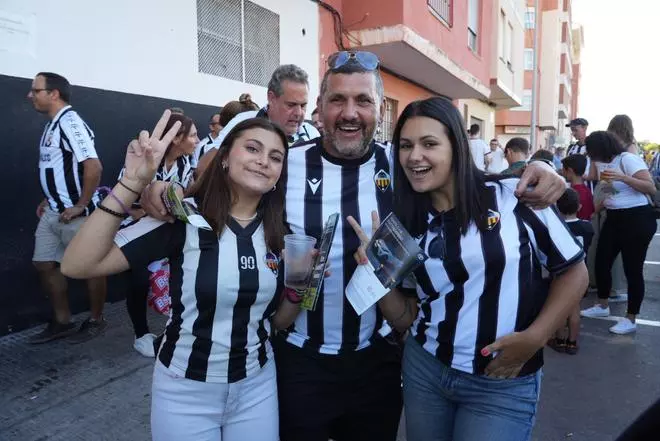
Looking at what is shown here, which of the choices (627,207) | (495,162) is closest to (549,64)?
(495,162)

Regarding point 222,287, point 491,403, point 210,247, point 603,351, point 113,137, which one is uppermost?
point 113,137

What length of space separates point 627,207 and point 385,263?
4.31m

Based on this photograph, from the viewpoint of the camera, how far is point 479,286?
176cm

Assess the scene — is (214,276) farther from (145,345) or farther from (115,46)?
(115,46)

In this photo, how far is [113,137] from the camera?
500cm

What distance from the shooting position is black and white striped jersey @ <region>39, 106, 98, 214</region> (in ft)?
13.5

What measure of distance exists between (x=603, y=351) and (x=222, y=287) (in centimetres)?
431

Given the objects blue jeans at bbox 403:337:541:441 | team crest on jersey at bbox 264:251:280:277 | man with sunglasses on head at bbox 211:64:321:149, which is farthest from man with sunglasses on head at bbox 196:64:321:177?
blue jeans at bbox 403:337:541:441

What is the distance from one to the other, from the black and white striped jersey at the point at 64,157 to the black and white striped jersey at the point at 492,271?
356 centimetres

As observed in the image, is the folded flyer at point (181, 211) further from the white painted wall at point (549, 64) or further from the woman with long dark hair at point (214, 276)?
the white painted wall at point (549, 64)

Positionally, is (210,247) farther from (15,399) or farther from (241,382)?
(15,399)

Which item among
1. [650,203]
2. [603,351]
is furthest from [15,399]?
[650,203]

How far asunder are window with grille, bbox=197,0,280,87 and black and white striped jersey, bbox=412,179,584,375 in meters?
5.10

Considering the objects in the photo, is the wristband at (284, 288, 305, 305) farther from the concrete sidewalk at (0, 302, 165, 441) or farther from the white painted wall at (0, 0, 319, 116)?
the white painted wall at (0, 0, 319, 116)
